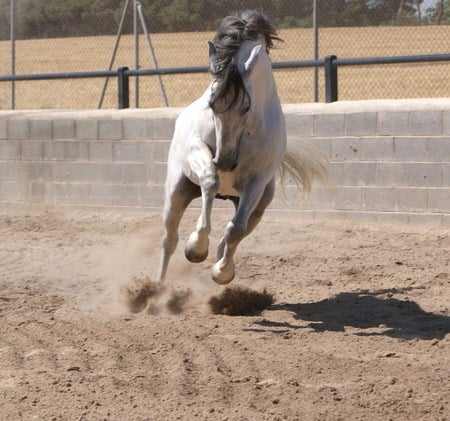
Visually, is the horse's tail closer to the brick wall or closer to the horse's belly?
the brick wall

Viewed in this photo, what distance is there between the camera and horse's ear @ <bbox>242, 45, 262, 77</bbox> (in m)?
5.96

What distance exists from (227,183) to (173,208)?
760 mm

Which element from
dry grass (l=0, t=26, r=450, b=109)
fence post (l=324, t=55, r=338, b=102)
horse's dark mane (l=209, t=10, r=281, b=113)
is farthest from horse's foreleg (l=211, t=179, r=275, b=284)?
dry grass (l=0, t=26, r=450, b=109)

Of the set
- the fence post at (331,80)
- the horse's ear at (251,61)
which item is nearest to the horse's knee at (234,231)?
the horse's ear at (251,61)

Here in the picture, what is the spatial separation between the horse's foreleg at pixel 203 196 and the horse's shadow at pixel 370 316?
627 millimetres

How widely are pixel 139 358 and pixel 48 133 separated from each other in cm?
701

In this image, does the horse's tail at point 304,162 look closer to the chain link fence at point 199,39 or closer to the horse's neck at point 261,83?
the horse's neck at point 261,83

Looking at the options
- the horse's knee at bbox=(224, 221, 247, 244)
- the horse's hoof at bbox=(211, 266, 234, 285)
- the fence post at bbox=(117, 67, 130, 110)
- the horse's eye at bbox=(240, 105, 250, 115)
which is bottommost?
the horse's hoof at bbox=(211, 266, 234, 285)

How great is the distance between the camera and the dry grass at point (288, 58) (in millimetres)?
12164

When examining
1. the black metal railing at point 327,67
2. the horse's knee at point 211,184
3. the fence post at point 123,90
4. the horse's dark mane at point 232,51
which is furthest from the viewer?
the fence post at point 123,90

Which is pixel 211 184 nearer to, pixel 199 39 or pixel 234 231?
pixel 234 231

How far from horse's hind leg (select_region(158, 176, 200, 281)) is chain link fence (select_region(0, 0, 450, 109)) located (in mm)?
4907

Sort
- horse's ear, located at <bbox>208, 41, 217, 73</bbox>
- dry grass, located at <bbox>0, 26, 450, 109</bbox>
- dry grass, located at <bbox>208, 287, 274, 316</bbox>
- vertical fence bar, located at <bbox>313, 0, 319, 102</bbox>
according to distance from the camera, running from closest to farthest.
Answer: horse's ear, located at <bbox>208, 41, 217, 73</bbox> → dry grass, located at <bbox>208, 287, 274, 316</bbox> → vertical fence bar, located at <bbox>313, 0, 319, 102</bbox> → dry grass, located at <bbox>0, 26, 450, 109</bbox>

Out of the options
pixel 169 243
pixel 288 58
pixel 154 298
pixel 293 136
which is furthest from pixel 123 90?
pixel 154 298
